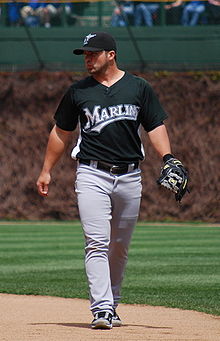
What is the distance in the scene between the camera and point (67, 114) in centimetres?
692

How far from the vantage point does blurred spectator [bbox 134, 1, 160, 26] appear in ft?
72.2

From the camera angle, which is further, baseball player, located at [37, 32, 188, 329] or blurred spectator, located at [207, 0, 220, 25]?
blurred spectator, located at [207, 0, 220, 25]

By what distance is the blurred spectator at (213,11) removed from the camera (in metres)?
21.4

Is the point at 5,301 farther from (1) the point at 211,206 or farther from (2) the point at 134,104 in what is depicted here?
(1) the point at 211,206

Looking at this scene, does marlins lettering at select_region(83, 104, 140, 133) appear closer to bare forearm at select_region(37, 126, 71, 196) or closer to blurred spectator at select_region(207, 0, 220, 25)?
bare forearm at select_region(37, 126, 71, 196)

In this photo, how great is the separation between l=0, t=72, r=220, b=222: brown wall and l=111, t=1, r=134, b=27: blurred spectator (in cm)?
160

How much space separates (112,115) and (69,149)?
15130 millimetres

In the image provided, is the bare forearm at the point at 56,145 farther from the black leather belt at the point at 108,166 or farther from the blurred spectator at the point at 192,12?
the blurred spectator at the point at 192,12

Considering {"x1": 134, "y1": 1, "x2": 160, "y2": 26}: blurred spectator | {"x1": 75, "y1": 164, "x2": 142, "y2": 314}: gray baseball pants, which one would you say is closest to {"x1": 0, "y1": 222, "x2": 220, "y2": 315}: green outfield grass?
{"x1": 75, "y1": 164, "x2": 142, "y2": 314}: gray baseball pants

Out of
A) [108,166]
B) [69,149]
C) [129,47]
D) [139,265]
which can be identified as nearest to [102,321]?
[108,166]

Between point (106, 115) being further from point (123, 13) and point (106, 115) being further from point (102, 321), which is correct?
point (123, 13)

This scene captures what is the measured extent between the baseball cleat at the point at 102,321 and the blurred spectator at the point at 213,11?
15.7m

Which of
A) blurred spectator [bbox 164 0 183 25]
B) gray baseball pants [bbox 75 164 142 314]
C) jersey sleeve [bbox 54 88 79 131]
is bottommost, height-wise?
blurred spectator [bbox 164 0 183 25]

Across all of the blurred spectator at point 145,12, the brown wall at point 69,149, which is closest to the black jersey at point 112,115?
the brown wall at point 69,149
